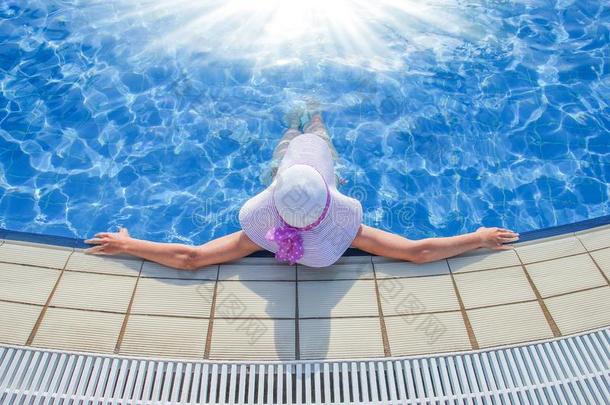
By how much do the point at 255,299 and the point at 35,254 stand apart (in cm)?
185

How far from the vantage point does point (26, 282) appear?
3.95 metres

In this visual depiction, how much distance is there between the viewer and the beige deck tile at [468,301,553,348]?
3.63 meters

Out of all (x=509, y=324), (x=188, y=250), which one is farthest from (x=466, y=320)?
(x=188, y=250)

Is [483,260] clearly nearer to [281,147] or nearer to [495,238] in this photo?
[495,238]

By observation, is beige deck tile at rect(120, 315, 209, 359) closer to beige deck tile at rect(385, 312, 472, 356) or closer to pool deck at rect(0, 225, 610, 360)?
pool deck at rect(0, 225, 610, 360)

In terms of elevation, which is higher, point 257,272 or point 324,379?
point 257,272

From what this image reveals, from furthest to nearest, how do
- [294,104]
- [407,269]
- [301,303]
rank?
[294,104], [407,269], [301,303]

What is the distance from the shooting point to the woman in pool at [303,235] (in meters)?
3.24

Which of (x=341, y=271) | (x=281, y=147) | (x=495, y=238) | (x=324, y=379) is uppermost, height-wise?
(x=281, y=147)

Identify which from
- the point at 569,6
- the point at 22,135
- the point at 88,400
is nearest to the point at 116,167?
the point at 22,135

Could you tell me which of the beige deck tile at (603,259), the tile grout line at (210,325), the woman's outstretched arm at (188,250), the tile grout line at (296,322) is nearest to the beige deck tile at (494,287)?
the beige deck tile at (603,259)

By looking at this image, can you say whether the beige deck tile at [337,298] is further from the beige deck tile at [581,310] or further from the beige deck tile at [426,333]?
the beige deck tile at [581,310]

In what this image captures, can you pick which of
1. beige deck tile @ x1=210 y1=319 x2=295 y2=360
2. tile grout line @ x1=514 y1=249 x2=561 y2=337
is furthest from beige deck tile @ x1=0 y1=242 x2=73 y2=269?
tile grout line @ x1=514 y1=249 x2=561 y2=337

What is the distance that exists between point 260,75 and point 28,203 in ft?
9.55
